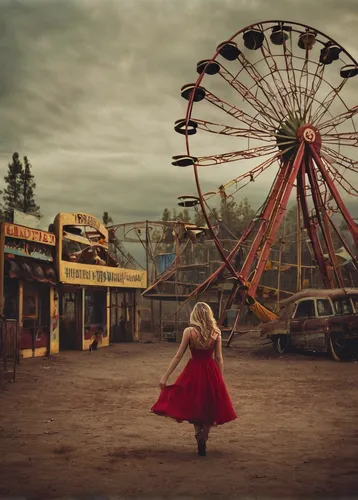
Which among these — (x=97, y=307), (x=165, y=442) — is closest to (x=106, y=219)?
(x=97, y=307)

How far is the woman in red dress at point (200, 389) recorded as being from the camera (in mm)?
6613

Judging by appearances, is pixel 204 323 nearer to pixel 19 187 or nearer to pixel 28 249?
pixel 28 249

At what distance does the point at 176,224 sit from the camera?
32250 millimetres

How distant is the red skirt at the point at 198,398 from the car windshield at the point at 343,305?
1350 centimetres

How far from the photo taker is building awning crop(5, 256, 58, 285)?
18.3 m

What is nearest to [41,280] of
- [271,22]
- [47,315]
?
[47,315]

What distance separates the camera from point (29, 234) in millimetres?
19203

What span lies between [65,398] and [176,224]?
21370 millimetres

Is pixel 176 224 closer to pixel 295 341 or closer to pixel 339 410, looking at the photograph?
pixel 295 341

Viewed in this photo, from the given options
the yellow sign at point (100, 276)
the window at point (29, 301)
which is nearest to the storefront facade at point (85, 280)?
the yellow sign at point (100, 276)

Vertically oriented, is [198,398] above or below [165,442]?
above

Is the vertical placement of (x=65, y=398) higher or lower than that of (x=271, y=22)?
lower

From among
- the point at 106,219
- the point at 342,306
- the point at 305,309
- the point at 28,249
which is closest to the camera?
the point at 28,249

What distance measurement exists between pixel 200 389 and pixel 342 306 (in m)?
13.9
